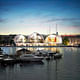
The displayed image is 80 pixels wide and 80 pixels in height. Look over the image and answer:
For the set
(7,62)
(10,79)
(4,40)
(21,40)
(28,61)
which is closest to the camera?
(10,79)

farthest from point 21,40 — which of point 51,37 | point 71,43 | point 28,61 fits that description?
point 28,61

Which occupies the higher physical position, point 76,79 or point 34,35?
point 34,35

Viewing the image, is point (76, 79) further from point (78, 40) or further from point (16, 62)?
point (78, 40)

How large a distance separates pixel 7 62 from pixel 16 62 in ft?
0.94

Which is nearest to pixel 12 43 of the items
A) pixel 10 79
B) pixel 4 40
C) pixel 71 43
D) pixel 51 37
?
pixel 4 40

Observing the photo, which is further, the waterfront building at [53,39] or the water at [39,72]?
the waterfront building at [53,39]

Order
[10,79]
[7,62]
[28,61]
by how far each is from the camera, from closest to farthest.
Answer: [10,79], [7,62], [28,61]

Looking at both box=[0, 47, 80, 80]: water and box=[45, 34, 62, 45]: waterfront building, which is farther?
box=[45, 34, 62, 45]: waterfront building

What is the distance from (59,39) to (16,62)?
2019 centimetres

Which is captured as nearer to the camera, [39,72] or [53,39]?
[39,72]

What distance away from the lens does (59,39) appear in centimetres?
2388

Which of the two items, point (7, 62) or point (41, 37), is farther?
point (41, 37)

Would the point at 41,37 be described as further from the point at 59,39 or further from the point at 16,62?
the point at 16,62

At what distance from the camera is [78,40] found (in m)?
24.6
